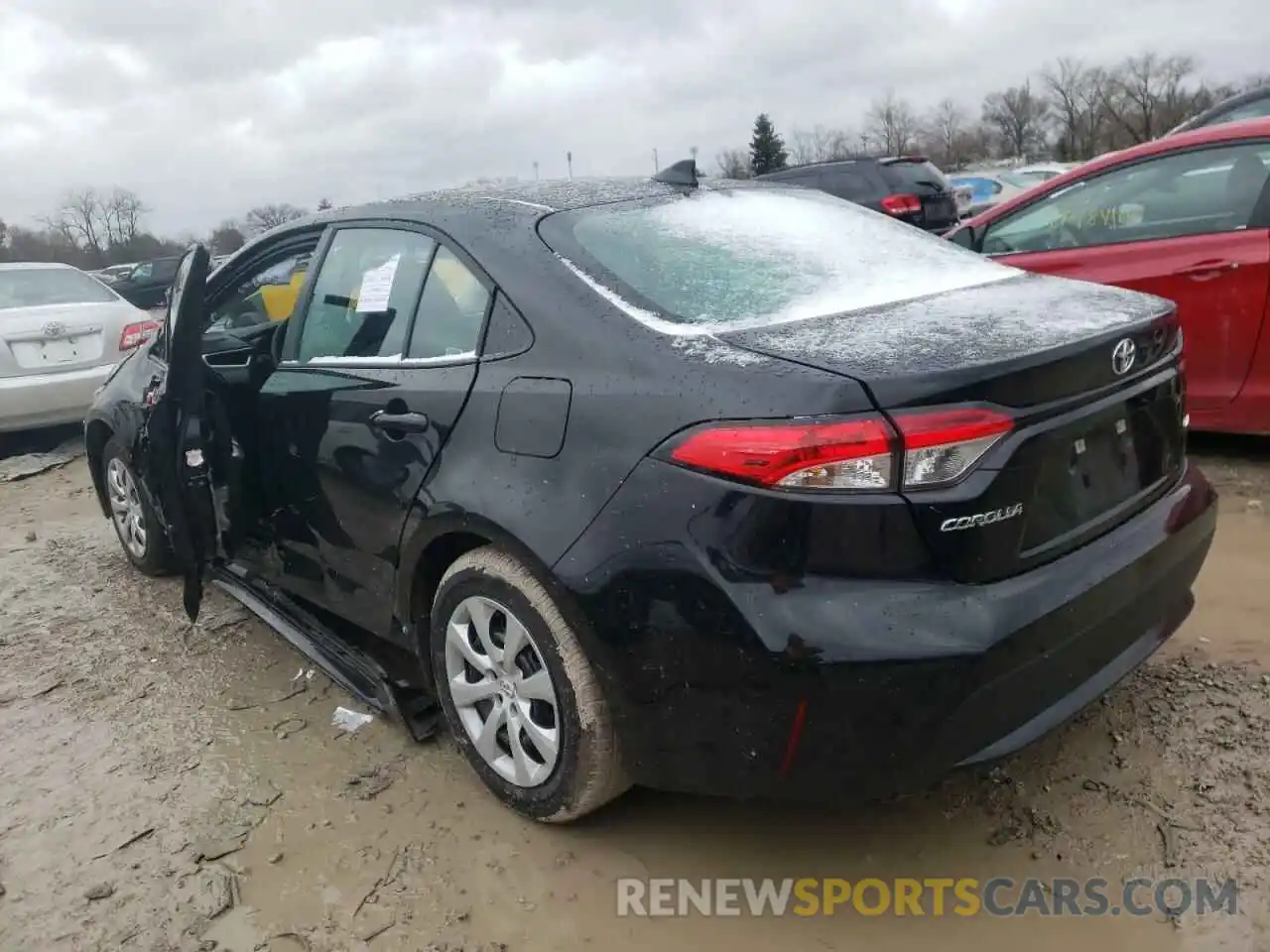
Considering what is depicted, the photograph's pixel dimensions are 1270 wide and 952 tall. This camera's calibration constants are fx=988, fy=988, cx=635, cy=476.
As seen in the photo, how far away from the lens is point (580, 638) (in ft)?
6.91

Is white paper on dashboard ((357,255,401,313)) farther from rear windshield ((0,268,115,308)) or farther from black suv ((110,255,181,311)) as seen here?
black suv ((110,255,181,311))

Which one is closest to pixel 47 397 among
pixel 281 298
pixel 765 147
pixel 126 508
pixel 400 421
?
pixel 126 508

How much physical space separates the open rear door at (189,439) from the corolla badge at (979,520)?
240 cm

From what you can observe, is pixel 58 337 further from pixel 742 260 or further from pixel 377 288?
pixel 742 260

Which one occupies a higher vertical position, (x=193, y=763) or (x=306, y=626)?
(x=306, y=626)

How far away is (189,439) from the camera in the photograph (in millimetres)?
3215

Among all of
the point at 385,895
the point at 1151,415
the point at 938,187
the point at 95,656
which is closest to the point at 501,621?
the point at 385,895

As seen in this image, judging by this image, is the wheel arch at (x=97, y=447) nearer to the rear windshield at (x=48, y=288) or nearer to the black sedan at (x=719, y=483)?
the black sedan at (x=719, y=483)

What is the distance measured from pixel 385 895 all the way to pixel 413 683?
2.83 feet

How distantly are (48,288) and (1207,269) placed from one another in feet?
24.9

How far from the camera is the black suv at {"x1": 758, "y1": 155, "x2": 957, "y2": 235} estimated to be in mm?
11602

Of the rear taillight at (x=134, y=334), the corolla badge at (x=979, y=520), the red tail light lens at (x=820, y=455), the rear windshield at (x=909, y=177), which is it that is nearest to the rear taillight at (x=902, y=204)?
the rear windshield at (x=909, y=177)

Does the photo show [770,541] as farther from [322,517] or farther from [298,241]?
[298,241]

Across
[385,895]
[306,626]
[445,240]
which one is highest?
[445,240]
